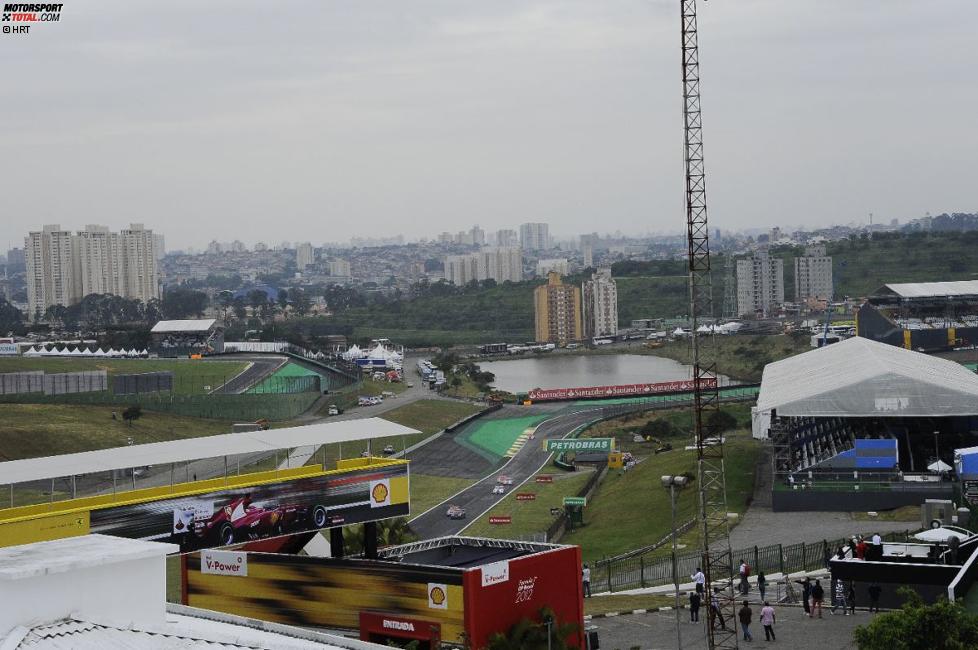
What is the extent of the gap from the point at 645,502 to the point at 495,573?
825 inches

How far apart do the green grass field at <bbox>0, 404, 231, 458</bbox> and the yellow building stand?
279 ft

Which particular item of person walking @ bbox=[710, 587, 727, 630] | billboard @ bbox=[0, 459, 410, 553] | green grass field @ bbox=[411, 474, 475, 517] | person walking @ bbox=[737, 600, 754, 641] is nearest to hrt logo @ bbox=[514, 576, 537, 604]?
person walking @ bbox=[710, 587, 727, 630]

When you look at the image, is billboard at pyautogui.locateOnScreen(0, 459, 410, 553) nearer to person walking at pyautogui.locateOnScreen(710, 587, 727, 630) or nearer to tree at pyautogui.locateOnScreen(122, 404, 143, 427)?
person walking at pyautogui.locateOnScreen(710, 587, 727, 630)

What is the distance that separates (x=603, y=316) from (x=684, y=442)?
293ft

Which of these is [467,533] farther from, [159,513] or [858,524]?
[159,513]

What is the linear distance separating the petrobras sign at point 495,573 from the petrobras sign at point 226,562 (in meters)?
4.82

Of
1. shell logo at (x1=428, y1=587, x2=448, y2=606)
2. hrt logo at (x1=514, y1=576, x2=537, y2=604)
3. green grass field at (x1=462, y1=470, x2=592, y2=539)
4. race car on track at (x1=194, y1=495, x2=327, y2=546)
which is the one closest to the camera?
shell logo at (x1=428, y1=587, x2=448, y2=606)

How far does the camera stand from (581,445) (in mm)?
57156

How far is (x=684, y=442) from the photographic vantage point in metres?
58.9

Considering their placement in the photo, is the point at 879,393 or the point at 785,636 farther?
the point at 879,393

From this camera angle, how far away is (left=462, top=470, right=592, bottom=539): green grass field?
40.3 meters

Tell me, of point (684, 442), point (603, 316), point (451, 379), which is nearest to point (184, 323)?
point (451, 379)

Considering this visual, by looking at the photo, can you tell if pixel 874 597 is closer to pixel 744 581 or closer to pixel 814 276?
pixel 744 581

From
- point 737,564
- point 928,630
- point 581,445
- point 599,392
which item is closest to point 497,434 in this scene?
point 581,445
